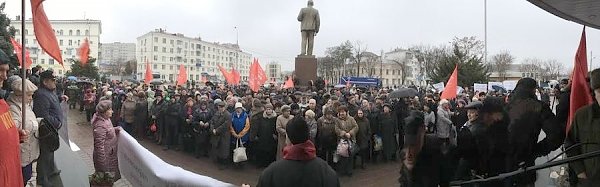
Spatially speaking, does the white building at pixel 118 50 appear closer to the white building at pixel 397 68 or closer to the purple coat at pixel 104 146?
the white building at pixel 397 68

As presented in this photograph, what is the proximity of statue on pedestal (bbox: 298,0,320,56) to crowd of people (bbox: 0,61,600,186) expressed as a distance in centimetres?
561

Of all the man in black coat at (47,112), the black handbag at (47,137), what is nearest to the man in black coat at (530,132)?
the black handbag at (47,137)

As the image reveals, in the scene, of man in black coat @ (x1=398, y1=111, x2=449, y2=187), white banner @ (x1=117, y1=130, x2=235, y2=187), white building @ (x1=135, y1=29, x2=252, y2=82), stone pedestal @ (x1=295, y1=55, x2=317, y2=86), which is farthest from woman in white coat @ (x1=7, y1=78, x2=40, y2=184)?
white building @ (x1=135, y1=29, x2=252, y2=82)

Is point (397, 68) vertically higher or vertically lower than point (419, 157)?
higher

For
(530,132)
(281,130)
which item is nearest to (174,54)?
(281,130)

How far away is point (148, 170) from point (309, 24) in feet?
47.2

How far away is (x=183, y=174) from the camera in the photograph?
14.7 ft

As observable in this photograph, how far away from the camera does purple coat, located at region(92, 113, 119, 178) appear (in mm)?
6746

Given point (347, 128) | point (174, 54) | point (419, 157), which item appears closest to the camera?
point (419, 157)

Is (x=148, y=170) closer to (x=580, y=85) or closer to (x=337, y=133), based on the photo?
(x=580, y=85)

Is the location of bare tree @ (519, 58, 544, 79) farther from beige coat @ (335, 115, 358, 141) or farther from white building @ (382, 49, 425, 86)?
beige coat @ (335, 115, 358, 141)

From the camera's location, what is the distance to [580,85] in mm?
4391

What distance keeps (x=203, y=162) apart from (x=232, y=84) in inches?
749

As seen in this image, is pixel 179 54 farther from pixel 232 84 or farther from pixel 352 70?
pixel 232 84
